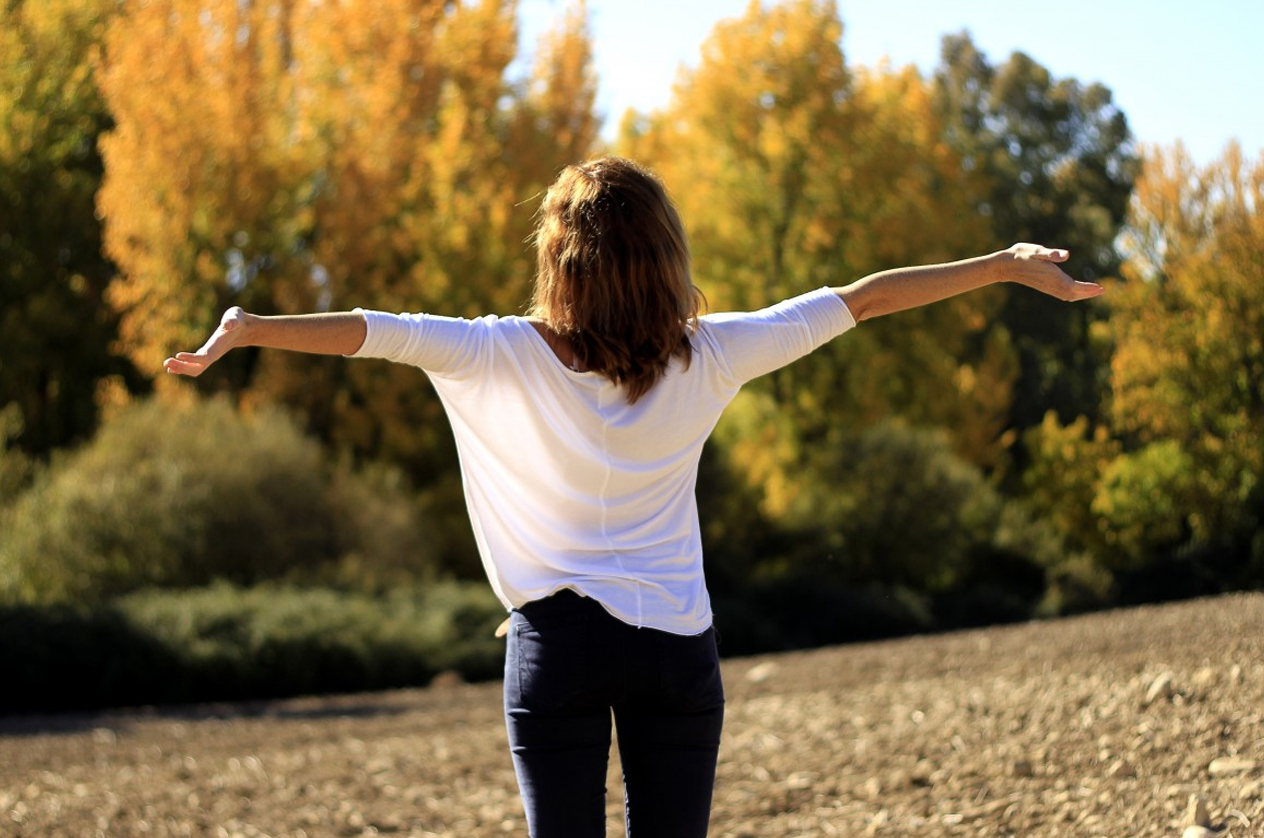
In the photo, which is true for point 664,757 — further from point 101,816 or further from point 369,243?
point 369,243

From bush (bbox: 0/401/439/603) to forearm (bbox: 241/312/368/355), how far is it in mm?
14143

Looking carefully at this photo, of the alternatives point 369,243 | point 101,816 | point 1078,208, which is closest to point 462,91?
point 369,243

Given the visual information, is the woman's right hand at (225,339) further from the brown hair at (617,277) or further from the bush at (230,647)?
the bush at (230,647)

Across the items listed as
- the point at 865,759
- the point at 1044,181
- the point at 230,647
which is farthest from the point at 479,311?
the point at 1044,181

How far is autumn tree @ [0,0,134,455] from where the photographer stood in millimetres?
23781

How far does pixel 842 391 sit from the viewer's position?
86.7 ft

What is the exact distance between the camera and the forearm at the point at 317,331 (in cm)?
256

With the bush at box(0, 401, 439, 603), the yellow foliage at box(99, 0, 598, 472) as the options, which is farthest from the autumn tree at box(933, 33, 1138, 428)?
the bush at box(0, 401, 439, 603)

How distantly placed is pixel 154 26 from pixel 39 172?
4.73m

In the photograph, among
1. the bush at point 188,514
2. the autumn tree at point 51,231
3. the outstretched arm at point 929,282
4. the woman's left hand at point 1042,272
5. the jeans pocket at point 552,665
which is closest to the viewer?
the jeans pocket at point 552,665

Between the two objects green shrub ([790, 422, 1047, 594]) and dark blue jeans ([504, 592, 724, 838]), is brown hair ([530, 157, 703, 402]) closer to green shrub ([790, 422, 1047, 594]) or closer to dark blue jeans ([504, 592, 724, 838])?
dark blue jeans ([504, 592, 724, 838])

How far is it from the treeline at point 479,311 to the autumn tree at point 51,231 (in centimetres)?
6

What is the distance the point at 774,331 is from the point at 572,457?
475 millimetres

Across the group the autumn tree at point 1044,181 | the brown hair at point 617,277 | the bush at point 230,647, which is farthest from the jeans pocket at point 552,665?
the autumn tree at point 1044,181
